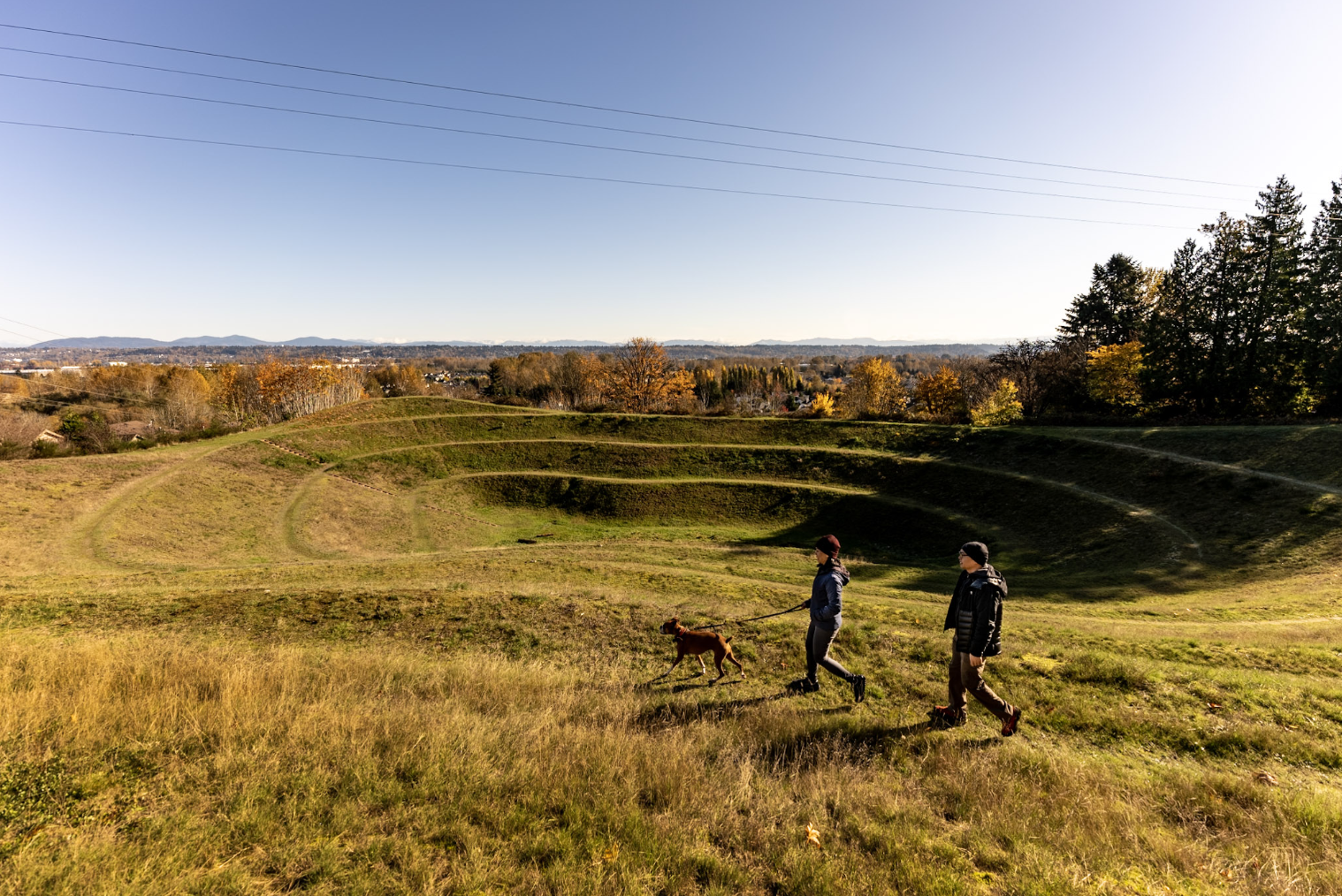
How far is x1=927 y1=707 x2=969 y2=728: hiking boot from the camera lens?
8.22 m

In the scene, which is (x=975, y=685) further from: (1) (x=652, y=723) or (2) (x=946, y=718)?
(1) (x=652, y=723)

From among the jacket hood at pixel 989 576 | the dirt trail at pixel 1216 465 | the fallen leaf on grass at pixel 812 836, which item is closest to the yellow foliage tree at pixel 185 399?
the fallen leaf on grass at pixel 812 836

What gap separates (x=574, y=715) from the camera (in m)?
8.05

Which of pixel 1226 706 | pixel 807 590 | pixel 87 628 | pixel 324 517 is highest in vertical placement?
pixel 1226 706

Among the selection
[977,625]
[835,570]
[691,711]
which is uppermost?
[835,570]

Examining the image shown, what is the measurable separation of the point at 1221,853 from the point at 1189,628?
38.9 feet

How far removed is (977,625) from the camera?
7551 mm

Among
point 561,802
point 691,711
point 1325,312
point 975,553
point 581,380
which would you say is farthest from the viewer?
point 581,380

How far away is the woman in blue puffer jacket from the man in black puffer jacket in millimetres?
1543

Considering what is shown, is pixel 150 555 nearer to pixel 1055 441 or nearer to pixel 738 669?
pixel 738 669

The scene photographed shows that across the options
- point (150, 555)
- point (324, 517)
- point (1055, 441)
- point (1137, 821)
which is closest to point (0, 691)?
point (1137, 821)

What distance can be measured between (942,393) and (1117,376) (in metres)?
26.6

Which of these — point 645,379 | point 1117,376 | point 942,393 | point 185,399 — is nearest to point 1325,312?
point 1117,376

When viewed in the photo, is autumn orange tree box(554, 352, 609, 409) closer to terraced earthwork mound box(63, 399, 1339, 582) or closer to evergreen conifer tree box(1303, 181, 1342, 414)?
terraced earthwork mound box(63, 399, 1339, 582)
